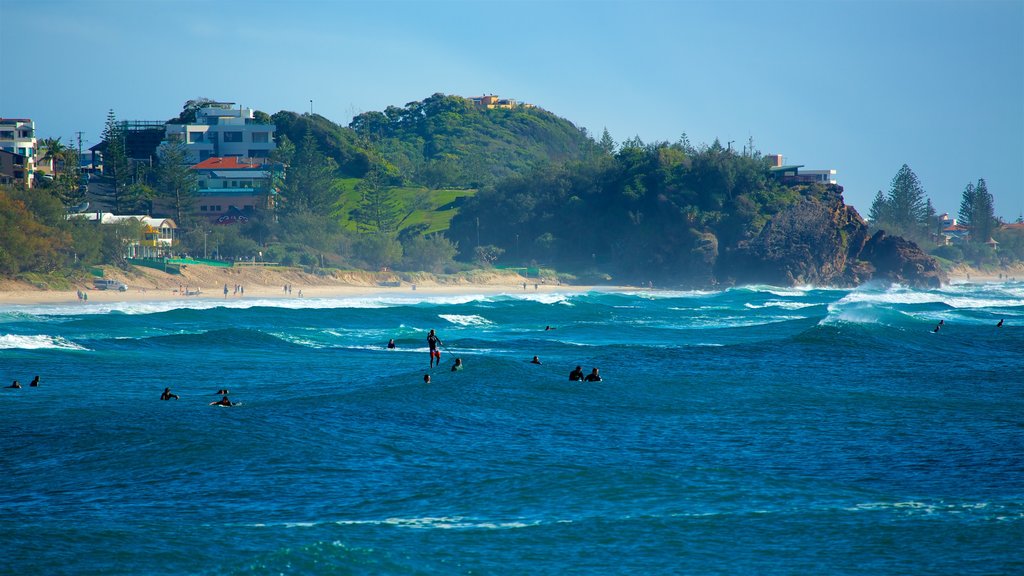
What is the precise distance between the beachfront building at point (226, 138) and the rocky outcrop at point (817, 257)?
62.1m

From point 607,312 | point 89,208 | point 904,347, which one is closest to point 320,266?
point 89,208

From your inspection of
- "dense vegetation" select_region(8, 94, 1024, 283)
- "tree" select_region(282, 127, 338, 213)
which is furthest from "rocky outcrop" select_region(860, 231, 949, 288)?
"tree" select_region(282, 127, 338, 213)

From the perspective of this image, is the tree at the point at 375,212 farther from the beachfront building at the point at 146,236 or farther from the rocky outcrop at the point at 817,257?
the rocky outcrop at the point at 817,257

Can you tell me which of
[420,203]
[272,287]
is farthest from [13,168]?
[420,203]

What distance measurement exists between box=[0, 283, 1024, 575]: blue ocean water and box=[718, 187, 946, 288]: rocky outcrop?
72.9m

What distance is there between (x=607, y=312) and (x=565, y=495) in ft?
169

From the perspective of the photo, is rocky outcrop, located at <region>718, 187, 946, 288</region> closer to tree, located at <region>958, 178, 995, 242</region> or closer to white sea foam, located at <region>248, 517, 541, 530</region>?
tree, located at <region>958, 178, 995, 242</region>

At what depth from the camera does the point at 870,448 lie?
20.0m

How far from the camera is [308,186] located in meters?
114

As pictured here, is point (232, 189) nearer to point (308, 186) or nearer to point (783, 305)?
point (308, 186)

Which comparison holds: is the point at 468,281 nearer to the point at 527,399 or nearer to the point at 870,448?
the point at 527,399

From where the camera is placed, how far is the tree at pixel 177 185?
4070 inches

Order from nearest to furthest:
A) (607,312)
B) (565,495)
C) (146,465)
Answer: (565,495)
(146,465)
(607,312)

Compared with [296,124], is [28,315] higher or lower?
lower
